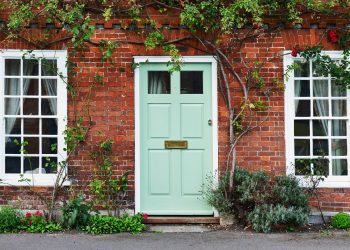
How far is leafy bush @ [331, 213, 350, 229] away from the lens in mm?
9602

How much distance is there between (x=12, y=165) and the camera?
10117 mm

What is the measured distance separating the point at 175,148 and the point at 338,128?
2.73m

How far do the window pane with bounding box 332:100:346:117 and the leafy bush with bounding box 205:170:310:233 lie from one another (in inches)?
56.3

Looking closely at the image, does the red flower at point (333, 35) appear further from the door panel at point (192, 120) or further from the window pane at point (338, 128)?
the door panel at point (192, 120)

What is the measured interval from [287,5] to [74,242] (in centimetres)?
488

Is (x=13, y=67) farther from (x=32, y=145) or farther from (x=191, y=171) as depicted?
(x=191, y=171)

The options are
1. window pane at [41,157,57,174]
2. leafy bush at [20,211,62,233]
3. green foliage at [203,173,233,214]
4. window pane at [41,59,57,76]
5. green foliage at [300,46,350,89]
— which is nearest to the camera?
leafy bush at [20,211,62,233]

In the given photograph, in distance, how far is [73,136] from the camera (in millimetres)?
9805

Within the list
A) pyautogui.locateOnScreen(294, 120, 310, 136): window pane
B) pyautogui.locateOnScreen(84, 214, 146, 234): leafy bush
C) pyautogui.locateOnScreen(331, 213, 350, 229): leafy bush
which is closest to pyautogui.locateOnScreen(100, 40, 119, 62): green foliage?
pyautogui.locateOnScreen(84, 214, 146, 234): leafy bush

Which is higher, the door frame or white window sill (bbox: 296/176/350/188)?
the door frame

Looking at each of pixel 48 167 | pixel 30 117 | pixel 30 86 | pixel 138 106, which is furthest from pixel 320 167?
pixel 30 86

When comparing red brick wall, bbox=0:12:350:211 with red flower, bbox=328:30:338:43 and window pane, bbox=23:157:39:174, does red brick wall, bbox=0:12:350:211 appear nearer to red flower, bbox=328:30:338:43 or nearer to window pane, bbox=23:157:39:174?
red flower, bbox=328:30:338:43

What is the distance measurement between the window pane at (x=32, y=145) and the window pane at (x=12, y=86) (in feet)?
2.58

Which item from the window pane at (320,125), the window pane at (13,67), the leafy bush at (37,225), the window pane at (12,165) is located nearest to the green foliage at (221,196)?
the window pane at (320,125)
